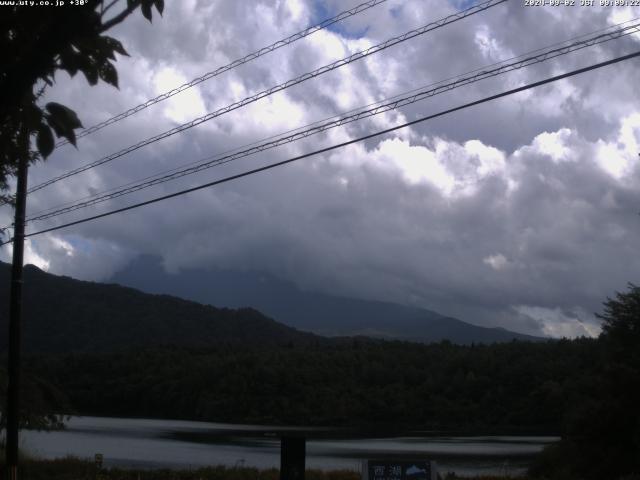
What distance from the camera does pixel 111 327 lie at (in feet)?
381

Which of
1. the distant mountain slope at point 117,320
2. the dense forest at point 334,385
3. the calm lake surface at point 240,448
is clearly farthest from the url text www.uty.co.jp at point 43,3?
the distant mountain slope at point 117,320

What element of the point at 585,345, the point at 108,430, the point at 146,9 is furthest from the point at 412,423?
the point at 146,9

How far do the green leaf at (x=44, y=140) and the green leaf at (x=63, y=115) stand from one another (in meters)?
0.11

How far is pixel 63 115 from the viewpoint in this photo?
17.4 ft

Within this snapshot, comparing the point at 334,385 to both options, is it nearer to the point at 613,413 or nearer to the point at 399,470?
the point at 613,413

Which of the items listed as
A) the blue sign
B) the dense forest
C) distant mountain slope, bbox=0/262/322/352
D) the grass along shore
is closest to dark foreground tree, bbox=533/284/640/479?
the grass along shore

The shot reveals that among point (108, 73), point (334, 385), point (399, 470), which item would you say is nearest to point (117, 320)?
point (334, 385)

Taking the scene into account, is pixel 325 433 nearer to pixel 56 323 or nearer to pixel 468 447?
pixel 468 447

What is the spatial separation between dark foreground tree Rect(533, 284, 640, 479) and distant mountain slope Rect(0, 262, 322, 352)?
67.7 m

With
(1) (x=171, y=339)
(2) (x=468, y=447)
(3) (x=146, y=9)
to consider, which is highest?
(1) (x=171, y=339)

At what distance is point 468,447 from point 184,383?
127 feet

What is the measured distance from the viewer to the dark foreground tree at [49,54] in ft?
16.5

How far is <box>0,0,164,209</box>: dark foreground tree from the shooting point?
504 centimetres

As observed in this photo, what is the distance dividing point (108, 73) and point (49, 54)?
1.91ft
